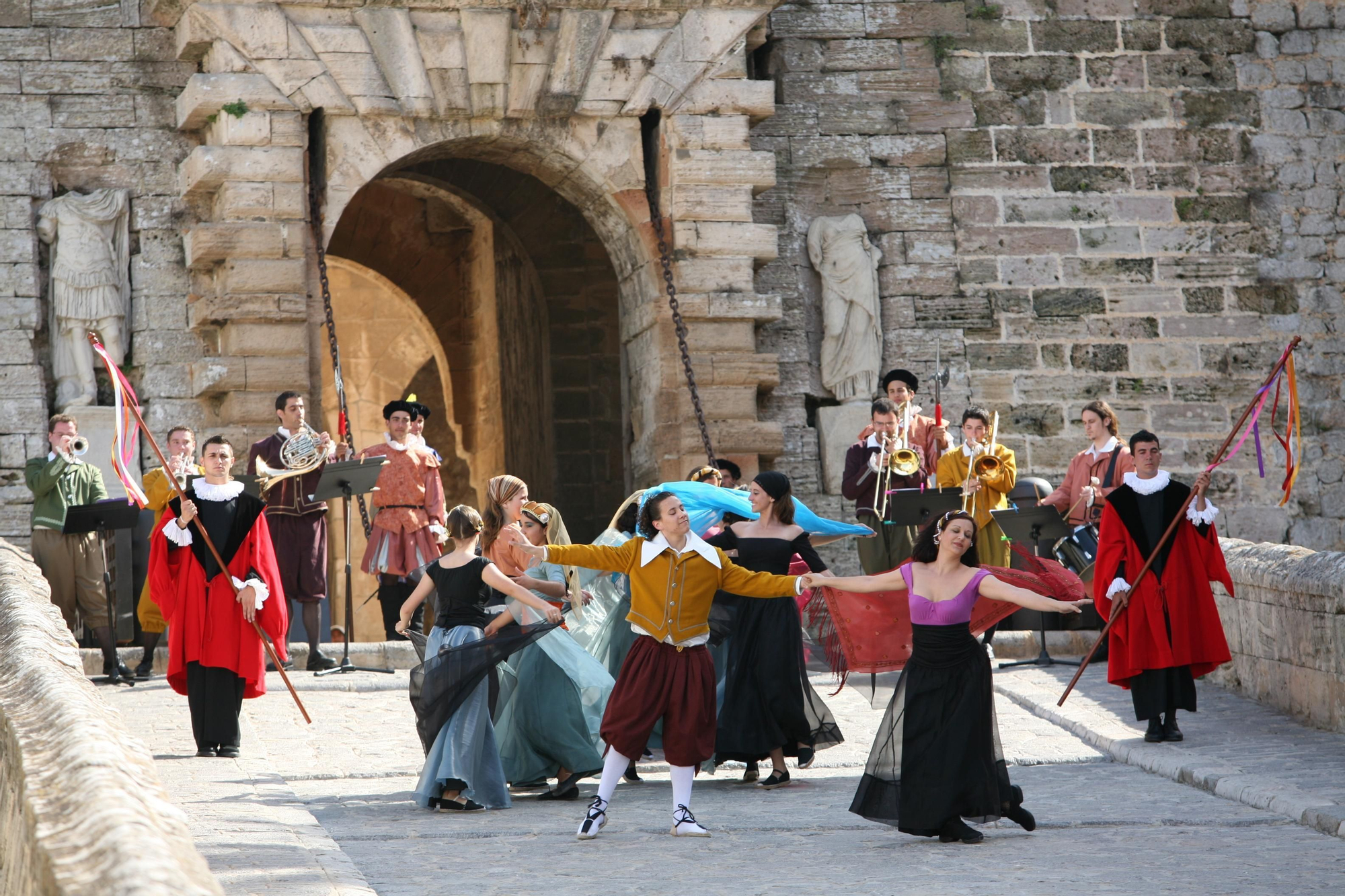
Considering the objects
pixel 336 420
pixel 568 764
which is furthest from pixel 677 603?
pixel 336 420

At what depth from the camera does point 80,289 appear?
11.2 meters

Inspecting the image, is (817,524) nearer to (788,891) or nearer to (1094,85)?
(788,891)

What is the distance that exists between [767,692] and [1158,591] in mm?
2025

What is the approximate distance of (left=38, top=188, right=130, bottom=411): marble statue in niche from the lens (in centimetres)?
1114

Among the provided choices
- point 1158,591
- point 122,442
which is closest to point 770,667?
point 1158,591

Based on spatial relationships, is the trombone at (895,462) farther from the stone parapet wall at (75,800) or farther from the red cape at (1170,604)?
the stone parapet wall at (75,800)

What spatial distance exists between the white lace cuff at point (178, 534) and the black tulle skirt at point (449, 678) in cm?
154

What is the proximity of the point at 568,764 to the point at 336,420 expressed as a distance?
15793 millimetres

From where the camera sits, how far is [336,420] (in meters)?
22.2

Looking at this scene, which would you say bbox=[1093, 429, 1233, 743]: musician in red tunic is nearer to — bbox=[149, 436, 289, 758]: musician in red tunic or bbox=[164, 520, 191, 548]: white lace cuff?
bbox=[149, 436, 289, 758]: musician in red tunic

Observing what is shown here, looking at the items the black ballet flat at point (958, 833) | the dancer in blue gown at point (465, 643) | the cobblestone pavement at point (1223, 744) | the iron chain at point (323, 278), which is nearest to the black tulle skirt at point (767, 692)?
the dancer in blue gown at point (465, 643)

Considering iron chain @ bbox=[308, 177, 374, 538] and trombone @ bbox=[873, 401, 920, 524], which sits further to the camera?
iron chain @ bbox=[308, 177, 374, 538]

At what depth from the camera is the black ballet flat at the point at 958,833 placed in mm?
5922

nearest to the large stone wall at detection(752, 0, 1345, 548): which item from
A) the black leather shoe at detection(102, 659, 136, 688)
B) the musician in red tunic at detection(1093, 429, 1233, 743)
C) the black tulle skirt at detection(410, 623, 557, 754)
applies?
the musician in red tunic at detection(1093, 429, 1233, 743)
